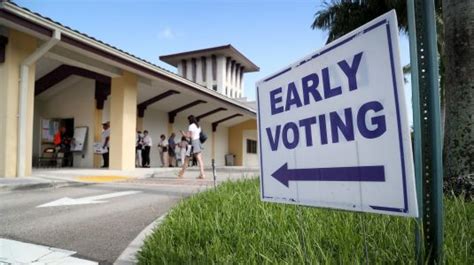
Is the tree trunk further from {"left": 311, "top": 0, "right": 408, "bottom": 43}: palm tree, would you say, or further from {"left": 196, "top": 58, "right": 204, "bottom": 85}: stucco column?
{"left": 196, "top": 58, "right": 204, "bottom": 85}: stucco column

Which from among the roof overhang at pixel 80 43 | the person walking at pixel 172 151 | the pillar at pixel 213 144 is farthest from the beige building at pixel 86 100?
the person walking at pixel 172 151

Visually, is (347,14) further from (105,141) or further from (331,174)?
(331,174)

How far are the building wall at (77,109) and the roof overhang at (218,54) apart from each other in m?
43.7

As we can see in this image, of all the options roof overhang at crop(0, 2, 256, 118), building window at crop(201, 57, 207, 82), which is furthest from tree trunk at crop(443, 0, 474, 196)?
building window at crop(201, 57, 207, 82)

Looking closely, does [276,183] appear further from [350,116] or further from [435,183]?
[435,183]

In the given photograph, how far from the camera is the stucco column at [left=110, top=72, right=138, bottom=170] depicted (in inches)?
564

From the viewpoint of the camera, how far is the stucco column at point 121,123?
47.0 feet

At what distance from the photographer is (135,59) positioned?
43.5 feet

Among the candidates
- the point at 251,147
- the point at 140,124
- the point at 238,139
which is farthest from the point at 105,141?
the point at 251,147

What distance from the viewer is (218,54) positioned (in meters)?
62.0

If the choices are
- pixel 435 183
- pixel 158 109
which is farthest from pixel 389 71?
pixel 158 109

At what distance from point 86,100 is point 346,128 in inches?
679

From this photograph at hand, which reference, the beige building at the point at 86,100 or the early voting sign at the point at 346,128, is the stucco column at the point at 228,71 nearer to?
the beige building at the point at 86,100

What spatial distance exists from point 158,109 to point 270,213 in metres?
18.3
